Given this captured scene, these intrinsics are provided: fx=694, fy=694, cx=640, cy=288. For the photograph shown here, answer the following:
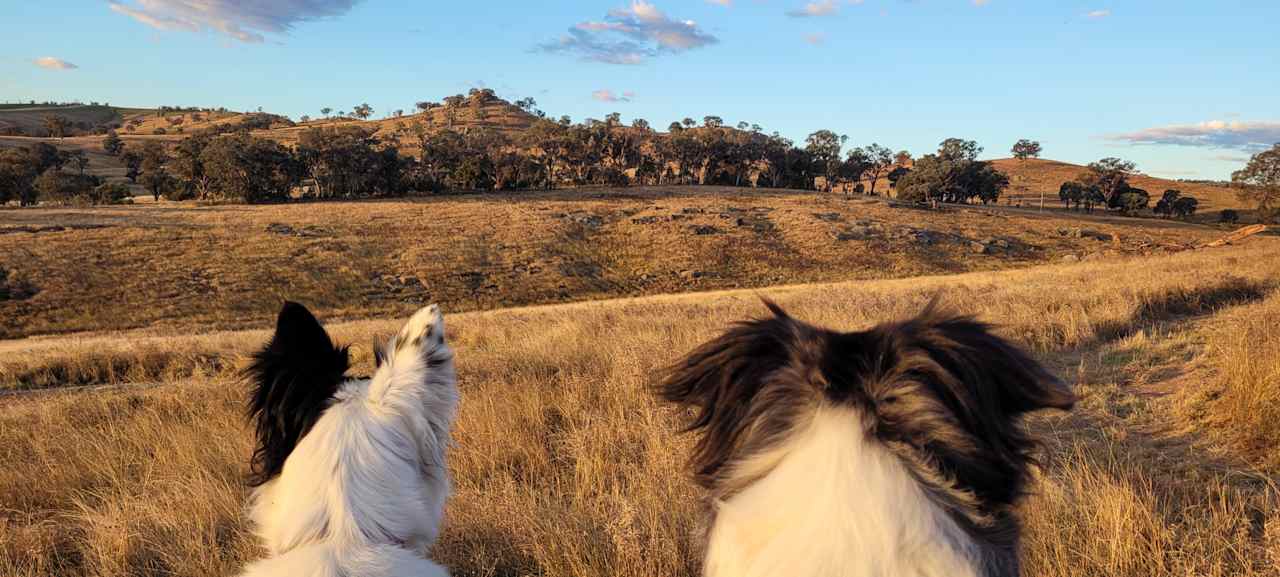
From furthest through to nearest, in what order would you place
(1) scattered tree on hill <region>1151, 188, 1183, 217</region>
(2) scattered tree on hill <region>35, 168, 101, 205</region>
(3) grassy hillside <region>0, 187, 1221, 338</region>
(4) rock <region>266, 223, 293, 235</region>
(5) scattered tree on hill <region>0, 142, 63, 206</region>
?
(1) scattered tree on hill <region>1151, 188, 1183, 217</region> < (2) scattered tree on hill <region>35, 168, 101, 205</region> < (5) scattered tree on hill <region>0, 142, 63, 206</region> < (4) rock <region>266, 223, 293, 235</region> < (3) grassy hillside <region>0, 187, 1221, 338</region>

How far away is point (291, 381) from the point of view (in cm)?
289

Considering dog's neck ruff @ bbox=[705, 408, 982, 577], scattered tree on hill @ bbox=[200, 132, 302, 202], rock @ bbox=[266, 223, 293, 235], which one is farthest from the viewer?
scattered tree on hill @ bbox=[200, 132, 302, 202]

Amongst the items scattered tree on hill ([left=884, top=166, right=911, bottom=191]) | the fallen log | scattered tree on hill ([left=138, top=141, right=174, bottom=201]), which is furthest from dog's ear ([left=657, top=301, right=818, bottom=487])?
scattered tree on hill ([left=884, top=166, right=911, bottom=191])

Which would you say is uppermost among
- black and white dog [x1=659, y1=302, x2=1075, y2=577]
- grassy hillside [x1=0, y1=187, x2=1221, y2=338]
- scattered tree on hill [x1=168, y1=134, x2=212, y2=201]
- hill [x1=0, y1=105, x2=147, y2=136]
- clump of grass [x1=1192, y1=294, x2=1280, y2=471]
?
hill [x1=0, y1=105, x2=147, y2=136]

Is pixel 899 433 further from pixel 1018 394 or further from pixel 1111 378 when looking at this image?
pixel 1111 378

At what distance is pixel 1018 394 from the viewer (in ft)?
4.74

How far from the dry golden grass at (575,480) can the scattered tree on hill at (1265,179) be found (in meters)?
78.6

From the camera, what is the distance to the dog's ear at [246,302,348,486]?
9.48 ft

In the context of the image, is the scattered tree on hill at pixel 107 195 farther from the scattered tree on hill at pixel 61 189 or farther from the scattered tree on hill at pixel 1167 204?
the scattered tree on hill at pixel 1167 204

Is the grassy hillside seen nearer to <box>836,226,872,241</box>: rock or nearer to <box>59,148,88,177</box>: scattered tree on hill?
<box>836,226,872,241</box>: rock

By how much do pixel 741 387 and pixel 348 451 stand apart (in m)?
1.88

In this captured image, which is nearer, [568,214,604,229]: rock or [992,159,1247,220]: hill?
[568,214,604,229]: rock

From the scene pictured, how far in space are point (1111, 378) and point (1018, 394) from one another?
738 centimetres

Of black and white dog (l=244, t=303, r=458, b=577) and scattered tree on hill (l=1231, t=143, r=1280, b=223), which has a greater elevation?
scattered tree on hill (l=1231, t=143, r=1280, b=223)
